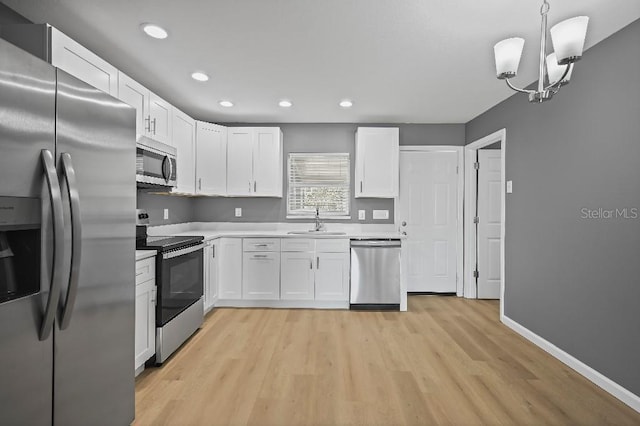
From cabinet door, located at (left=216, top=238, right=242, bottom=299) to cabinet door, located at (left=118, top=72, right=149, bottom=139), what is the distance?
1710 mm

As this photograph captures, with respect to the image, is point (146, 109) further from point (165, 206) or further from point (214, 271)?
point (214, 271)

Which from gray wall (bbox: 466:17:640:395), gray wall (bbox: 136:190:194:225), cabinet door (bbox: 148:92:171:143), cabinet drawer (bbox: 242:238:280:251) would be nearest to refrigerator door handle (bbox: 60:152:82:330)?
cabinet door (bbox: 148:92:171:143)

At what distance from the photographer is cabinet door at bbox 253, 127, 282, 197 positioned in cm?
443

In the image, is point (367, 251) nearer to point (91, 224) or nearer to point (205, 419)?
point (205, 419)

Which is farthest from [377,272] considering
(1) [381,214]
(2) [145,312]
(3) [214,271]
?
(2) [145,312]

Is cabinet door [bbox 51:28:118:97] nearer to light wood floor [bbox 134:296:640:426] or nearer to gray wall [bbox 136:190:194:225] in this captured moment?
gray wall [bbox 136:190:194:225]

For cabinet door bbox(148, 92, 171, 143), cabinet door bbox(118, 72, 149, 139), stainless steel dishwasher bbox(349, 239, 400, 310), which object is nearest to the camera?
cabinet door bbox(118, 72, 149, 139)

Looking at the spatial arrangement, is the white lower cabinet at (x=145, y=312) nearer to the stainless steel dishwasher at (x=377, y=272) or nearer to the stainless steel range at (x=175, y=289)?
the stainless steel range at (x=175, y=289)

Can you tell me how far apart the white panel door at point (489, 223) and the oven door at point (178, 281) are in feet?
12.0

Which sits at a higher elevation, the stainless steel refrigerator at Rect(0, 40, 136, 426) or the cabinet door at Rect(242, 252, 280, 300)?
the stainless steel refrigerator at Rect(0, 40, 136, 426)

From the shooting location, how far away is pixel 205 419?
6.39ft

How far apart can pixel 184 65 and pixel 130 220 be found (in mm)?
1808

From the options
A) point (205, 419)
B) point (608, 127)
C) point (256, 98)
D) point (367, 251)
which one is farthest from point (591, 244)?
point (256, 98)

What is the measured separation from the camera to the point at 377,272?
13.4ft
